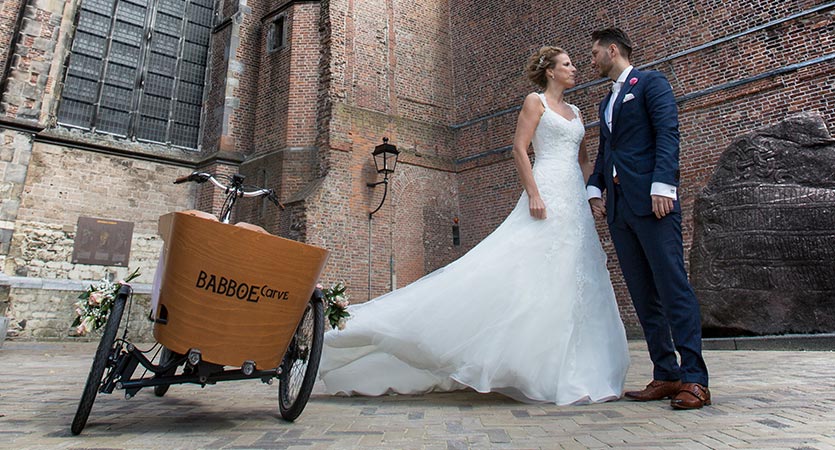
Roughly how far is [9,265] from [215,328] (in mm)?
10569

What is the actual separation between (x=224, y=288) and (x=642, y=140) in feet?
8.28

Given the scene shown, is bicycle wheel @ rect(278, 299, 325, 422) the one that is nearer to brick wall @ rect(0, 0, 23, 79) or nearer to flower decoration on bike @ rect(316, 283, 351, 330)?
flower decoration on bike @ rect(316, 283, 351, 330)

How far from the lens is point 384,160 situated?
35.9ft

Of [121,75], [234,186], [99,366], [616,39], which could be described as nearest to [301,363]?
[99,366]

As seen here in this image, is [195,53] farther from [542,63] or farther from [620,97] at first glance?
[620,97]

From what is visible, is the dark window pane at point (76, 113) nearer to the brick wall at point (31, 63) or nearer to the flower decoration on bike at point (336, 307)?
the brick wall at point (31, 63)

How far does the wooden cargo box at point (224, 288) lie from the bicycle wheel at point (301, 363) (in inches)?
8.5

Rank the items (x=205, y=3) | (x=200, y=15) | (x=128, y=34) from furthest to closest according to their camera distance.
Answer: (x=205, y=3) < (x=200, y=15) < (x=128, y=34)

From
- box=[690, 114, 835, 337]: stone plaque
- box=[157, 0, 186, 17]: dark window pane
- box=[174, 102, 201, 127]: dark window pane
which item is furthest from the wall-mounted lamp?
box=[157, 0, 186, 17]: dark window pane

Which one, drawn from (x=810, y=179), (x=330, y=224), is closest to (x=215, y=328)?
(x=810, y=179)

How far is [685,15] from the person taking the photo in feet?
32.2

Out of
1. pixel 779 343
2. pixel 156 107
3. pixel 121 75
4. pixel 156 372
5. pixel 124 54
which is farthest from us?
pixel 156 107

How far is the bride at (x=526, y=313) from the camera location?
2.90 metres

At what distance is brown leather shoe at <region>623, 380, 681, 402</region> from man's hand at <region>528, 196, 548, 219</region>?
1.20 metres
